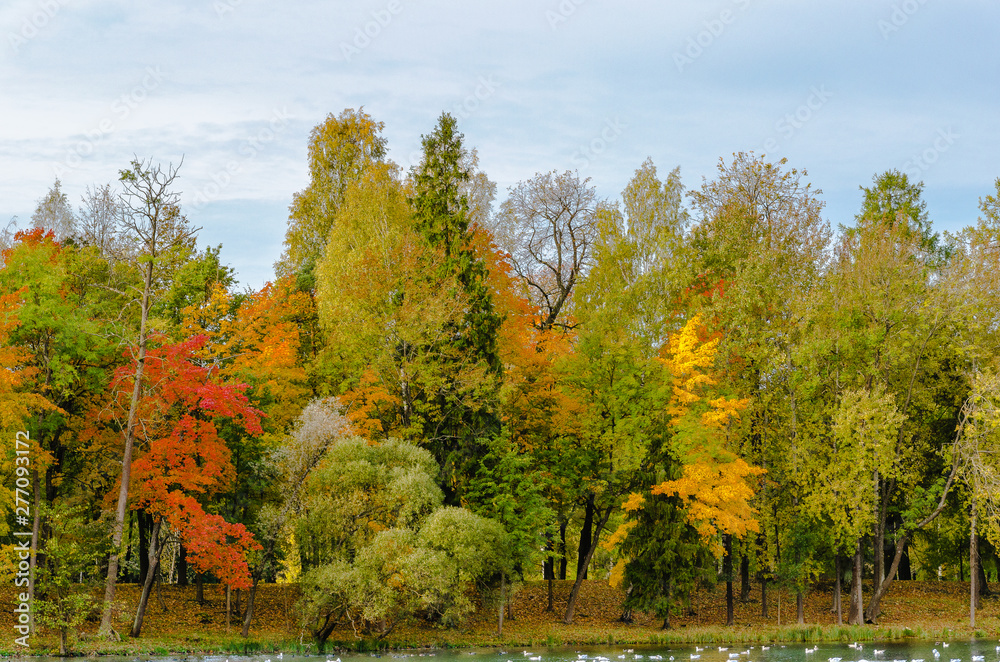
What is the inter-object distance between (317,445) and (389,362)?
580 centimetres

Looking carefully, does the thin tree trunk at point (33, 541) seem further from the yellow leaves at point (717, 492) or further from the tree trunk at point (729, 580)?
the tree trunk at point (729, 580)

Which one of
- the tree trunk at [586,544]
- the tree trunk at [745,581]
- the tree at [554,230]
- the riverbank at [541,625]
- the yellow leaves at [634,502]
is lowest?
the riverbank at [541,625]

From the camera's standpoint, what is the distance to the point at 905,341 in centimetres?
4009

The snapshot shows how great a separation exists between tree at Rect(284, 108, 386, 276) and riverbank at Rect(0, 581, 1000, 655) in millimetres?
18226

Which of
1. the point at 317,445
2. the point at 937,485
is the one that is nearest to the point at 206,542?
the point at 317,445

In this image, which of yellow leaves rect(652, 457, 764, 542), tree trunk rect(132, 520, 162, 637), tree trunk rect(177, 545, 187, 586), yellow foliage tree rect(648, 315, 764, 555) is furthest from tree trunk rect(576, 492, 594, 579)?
tree trunk rect(177, 545, 187, 586)

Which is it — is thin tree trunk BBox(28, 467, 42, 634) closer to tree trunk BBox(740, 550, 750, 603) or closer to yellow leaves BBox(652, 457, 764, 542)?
yellow leaves BBox(652, 457, 764, 542)

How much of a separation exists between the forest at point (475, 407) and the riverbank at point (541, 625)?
0.96 metres

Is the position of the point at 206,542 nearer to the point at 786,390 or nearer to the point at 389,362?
the point at 389,362

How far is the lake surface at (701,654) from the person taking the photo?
94.0 feet

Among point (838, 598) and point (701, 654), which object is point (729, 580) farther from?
point (701, 654)

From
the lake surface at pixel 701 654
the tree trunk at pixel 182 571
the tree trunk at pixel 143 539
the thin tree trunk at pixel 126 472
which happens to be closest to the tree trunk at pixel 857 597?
the lake surface at pixel 701 654

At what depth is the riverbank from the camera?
32.3 m

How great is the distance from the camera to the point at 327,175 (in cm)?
5156
